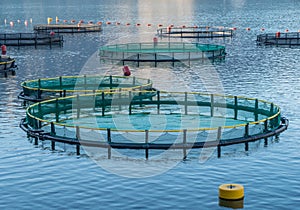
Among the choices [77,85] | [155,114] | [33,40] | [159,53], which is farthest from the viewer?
[33,40]

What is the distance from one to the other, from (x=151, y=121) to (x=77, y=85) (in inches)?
868

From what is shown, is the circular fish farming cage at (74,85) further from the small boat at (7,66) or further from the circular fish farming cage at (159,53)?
the circular fish farming cage at (159,53)

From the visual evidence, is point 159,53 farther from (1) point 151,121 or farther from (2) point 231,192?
(2) point 231,192

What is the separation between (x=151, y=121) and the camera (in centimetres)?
7600

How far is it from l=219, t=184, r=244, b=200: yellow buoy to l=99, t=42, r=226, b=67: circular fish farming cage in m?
84.0

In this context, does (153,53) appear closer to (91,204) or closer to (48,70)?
(48,70)

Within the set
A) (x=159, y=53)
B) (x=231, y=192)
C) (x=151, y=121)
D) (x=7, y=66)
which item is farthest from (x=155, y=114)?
(x=159, y=53)

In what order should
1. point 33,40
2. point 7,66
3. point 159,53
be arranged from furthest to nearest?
point 33,40, point 159,53, point 7,66

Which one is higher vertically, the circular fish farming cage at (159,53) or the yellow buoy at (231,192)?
the circular fish farming cage at (159,53)

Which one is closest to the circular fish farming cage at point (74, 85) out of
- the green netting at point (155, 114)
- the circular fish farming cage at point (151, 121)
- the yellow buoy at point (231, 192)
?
the green netting at point (155, 114)

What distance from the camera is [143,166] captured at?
6062 centimetres

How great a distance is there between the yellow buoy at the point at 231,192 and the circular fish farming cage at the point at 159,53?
84038mm

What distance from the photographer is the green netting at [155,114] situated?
68125 millimetres

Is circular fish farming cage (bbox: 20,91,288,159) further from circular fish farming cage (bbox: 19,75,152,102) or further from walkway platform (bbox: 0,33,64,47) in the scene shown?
walkway platform (bbox: 0,33,64,47)
